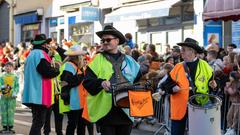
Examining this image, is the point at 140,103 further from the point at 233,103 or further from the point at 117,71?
the point at 233,103

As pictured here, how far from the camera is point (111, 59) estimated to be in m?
6.75

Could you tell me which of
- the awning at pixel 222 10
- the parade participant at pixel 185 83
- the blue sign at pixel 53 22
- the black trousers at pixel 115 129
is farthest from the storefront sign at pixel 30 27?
the black trousers at pixel 115 129

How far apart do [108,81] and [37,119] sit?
9.01 feet

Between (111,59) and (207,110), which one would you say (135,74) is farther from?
(207,110)

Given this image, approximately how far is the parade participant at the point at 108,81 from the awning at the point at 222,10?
25.4 feet

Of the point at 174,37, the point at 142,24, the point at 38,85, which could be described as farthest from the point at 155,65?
the point at 142,24

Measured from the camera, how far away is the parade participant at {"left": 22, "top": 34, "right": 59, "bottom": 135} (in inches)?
349

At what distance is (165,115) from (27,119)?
173 inches

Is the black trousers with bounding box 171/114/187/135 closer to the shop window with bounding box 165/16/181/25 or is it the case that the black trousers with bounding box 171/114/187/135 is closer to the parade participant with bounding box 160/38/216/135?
Answer: the parade participant with bounding box 160/38/216/135

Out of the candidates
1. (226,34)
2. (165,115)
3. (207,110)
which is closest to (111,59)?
(207,110)

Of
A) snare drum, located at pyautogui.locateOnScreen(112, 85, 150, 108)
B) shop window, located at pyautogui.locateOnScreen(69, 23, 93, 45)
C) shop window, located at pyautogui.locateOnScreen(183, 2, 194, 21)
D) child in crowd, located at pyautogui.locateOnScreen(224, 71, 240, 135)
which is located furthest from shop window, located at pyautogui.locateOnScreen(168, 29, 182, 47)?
snare drum, located at pyautogui.locateOnScreen(112, 85, 150, 108)

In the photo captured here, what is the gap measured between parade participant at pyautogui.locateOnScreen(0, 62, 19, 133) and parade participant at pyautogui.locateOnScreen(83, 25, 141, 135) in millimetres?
5348

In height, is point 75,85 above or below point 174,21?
below

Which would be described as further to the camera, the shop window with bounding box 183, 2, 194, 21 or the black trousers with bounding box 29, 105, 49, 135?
the shop window with bounding box 183, 2, 194, 21
